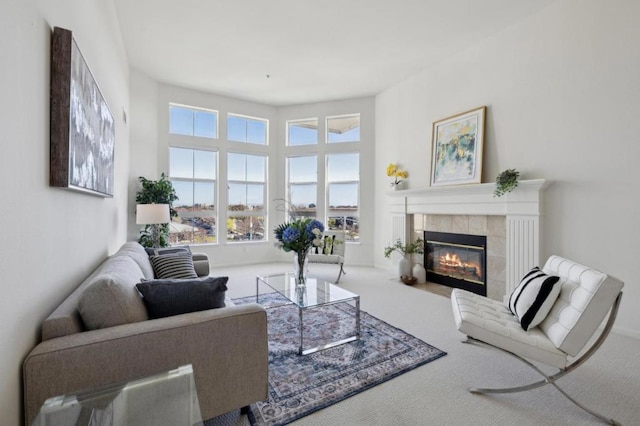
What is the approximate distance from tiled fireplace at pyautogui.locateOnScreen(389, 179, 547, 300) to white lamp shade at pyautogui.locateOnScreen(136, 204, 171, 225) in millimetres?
3655

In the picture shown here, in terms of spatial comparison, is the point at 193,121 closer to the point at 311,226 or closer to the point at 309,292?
the point at 311,226

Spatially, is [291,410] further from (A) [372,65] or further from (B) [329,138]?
(B) [329,138]

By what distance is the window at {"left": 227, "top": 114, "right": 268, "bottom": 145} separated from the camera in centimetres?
591

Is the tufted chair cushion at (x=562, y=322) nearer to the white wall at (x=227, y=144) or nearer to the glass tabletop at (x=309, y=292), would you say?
the glass tabletop at (x=309, y=292)

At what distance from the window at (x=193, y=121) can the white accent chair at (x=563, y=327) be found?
5285 mm

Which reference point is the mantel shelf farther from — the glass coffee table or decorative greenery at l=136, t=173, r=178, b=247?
decorative greenery at l=136, t=173, r=178, b=247

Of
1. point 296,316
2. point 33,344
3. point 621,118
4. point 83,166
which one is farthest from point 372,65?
point 33,344

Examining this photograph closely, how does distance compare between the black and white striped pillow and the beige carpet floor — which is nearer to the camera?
the beige carpet floor

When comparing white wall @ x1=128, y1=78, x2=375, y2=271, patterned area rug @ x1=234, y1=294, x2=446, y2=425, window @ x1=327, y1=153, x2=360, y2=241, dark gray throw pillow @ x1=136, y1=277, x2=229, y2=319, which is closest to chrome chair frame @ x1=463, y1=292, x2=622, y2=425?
patterned area rug @ x1=234, y1=294, x2=446, y2=425

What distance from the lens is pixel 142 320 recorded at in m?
1.46

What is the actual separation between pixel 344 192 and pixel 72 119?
4854mm

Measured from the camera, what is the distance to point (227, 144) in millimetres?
5828

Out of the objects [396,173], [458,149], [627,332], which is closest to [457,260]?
[458,149]

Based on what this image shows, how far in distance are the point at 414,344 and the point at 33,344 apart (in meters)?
2.41
